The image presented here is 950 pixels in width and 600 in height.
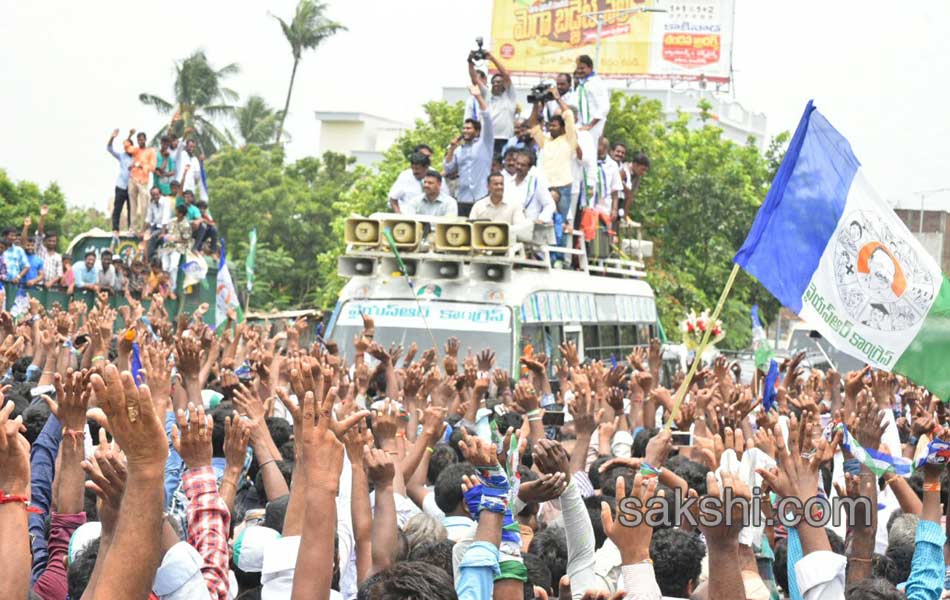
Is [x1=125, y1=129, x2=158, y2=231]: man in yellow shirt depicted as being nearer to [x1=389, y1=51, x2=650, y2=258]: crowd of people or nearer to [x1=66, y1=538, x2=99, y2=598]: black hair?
[x1=389, y1=51, x2=650, y2=258]: crowd of people

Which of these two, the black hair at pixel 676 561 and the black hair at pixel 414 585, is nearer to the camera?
the black hair at pixel 414 585

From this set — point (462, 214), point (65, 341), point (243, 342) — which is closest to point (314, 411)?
point (65, 341)

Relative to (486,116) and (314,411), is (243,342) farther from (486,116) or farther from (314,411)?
(314,411)

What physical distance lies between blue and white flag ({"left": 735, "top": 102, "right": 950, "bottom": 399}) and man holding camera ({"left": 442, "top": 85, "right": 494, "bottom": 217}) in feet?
27.9

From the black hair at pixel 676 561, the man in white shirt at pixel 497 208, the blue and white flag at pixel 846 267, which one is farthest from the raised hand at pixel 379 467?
the man in white shirt at pixel 497 208

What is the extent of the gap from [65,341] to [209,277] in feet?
29.7

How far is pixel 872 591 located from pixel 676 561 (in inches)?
27.2

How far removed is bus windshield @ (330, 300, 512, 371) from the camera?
13.1m

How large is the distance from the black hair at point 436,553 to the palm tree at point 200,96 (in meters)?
46.2

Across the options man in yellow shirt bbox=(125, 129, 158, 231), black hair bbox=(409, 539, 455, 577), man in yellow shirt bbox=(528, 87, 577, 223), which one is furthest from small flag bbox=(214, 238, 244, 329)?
black hair bbox=(409, 539, 455, 577)

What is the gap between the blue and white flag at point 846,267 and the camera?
6566 mm

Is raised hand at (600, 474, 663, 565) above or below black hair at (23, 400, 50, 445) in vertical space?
below

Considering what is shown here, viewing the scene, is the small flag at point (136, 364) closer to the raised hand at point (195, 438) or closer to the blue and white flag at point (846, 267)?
the blue and white flag at point (846, 267)

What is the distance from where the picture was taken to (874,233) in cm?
674
